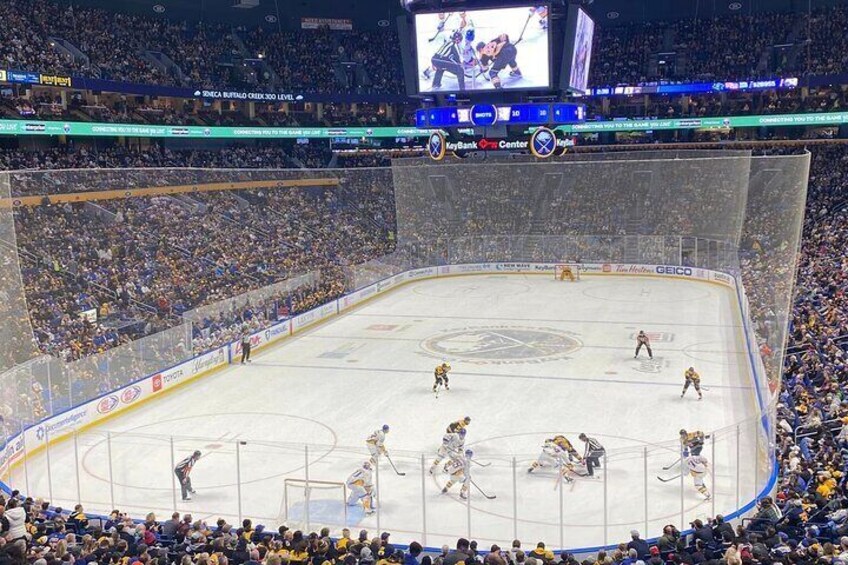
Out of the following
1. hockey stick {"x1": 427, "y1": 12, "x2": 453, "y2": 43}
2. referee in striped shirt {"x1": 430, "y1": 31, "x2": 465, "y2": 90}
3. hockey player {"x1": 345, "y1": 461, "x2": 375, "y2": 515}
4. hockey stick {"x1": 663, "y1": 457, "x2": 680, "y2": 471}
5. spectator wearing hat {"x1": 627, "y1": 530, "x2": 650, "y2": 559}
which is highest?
hockey stick {"x1": 427, "y1": 12, "x2": 453, "y2": 43}

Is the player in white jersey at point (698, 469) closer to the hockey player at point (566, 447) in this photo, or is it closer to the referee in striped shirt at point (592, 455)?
the referee in striped shirt at point (592, 455)

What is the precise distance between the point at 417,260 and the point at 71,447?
1003 inches

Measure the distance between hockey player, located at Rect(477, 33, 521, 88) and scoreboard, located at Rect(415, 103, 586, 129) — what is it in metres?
0.80

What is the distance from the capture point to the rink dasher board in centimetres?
1667

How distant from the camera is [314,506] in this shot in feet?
44.4

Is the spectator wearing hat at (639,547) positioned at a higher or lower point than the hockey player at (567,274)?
higher

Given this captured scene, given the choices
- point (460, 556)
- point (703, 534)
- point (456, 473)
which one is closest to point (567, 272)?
point (456, 473)

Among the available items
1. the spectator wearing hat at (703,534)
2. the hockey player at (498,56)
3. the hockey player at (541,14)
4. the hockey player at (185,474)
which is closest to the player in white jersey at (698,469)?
the spectator wearing hat at (703,534)

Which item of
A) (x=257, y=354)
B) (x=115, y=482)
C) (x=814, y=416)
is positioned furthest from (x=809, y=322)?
(x=115, y=482)

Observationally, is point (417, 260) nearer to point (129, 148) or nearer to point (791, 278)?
point (129, 148)

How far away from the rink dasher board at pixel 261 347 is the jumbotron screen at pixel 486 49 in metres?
9.00

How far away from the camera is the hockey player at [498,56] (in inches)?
1035

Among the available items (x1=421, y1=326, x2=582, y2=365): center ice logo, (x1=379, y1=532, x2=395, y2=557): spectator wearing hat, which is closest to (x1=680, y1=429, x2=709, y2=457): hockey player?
(x1=379, y1=532, x2=395, y2=557): spectator wearing hat

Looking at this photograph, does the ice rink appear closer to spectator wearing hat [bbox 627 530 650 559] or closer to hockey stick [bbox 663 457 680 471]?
hockey stick [bbox 663 457 680 471]
